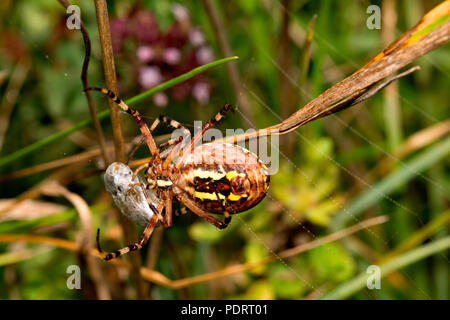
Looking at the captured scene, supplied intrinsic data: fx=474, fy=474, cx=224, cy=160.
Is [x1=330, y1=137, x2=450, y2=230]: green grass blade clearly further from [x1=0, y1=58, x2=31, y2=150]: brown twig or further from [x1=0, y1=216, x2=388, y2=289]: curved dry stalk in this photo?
[x1=0, y1=58, x2=31, y2=150]: brown twig

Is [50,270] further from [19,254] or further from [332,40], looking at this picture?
[332,40]

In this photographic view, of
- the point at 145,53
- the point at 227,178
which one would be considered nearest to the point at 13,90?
the point at 145,53

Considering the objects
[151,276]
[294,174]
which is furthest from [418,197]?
[151,276]

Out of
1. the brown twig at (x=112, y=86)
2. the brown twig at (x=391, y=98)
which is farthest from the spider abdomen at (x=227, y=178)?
the brown twig at (x=391, y=98)

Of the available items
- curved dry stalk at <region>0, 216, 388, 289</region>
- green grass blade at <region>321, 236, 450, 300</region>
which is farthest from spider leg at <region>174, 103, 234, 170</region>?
green grass blade at <region>321, 236, 450, 300</region>

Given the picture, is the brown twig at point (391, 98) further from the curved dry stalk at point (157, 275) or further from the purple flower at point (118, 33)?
the purple flower at point (118, 33)
